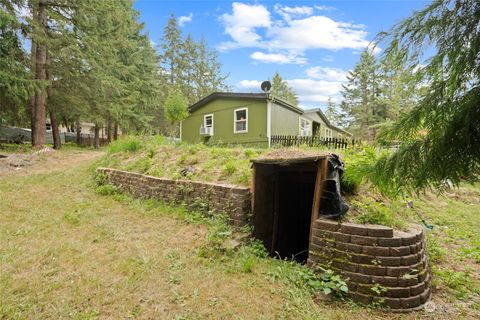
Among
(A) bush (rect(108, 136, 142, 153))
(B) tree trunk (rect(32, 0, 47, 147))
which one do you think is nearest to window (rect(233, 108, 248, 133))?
(A) bush (rect(108, 136, 142, 153))

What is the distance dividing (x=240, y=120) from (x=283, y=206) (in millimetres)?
8070

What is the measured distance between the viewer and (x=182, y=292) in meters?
2.86

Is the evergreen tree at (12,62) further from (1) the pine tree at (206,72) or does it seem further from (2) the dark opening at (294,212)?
(1) the pine tree at (206,72)

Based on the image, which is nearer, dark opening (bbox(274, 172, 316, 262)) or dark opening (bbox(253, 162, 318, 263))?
dark opening (bbox(253, 162, 318, 263))

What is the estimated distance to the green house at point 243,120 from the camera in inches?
476

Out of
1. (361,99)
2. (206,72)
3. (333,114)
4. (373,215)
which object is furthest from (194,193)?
(333,114)

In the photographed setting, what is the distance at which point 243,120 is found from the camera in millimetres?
12820

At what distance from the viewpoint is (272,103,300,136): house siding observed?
1231 cm

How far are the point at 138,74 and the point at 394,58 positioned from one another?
19.1 m

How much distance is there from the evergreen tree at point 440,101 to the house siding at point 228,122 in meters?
9.29

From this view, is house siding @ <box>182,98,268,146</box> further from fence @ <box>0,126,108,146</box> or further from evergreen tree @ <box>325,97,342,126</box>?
evergreen tree @ <box>325,97,342,126</box>

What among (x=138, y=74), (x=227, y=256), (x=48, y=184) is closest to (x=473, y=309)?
(x=227, y=256)

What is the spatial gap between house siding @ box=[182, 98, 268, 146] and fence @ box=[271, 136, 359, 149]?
0.88m

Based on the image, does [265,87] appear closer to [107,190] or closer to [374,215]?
[107,190]
